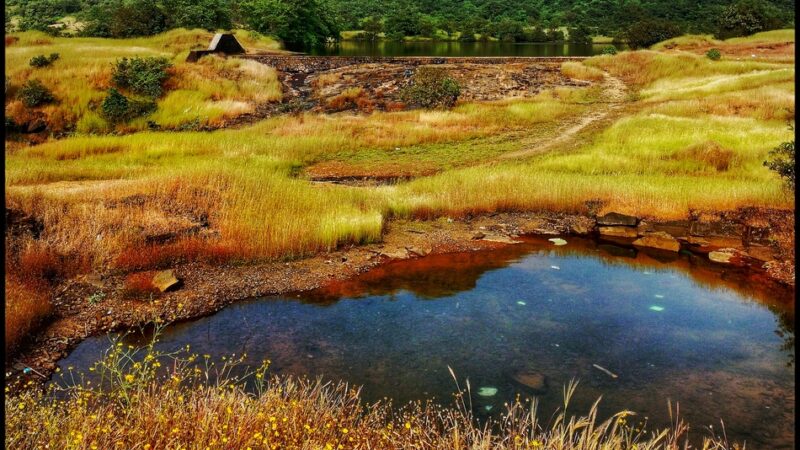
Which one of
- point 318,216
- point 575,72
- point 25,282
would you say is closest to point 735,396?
point 318,216

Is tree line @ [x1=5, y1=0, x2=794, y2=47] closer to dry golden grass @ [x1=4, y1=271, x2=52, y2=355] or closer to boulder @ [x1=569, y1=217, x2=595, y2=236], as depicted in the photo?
dry golden grass @ [x1=4, y1=271, x2=52, y2=355]

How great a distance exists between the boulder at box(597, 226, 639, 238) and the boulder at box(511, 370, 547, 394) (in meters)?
7.36

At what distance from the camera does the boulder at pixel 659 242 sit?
13.7 meters

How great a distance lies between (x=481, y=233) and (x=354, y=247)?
10.1 ft

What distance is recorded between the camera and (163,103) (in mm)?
31062

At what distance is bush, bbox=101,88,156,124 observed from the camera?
2852 cm

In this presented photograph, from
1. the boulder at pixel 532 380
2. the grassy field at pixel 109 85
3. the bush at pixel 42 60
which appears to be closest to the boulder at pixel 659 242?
the boulder at pixel 532 380

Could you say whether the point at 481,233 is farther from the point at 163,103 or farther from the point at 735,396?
the point at 163,103

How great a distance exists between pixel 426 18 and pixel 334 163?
103 m

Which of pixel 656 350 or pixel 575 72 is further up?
pixel 575 72

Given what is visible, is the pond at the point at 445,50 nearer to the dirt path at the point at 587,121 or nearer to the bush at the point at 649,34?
the bush at the point at 649,34

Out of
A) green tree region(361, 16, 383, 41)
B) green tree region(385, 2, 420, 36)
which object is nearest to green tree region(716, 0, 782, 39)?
green tree region(385, 2, 420, 36)

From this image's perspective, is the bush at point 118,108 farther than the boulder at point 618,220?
Yes

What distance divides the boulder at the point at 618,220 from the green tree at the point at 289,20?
6510 cm
